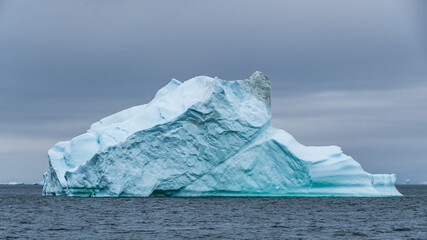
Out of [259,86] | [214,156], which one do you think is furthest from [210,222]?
[259,86]

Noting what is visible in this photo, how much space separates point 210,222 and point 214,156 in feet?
26.4

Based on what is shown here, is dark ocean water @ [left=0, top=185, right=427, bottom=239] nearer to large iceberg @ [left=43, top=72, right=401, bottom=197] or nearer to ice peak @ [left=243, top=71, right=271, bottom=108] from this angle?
large iceberg @ [left=43, top=72, right=401, bottom=197]

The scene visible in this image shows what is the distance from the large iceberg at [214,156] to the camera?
3238 centimetres

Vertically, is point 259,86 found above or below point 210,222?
above

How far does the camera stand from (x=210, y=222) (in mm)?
24812

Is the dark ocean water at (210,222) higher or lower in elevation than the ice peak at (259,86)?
lower

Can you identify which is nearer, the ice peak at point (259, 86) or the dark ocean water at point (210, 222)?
the dark ocean water at point (210, 222)

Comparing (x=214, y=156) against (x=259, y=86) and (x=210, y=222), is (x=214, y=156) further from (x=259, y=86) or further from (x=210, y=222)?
(x=210, y=222)

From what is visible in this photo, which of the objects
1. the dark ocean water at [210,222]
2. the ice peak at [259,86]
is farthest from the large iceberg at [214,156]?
the dark ocean water at [210,222]

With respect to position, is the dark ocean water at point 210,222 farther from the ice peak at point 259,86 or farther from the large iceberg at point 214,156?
the ice peak at point 259,86

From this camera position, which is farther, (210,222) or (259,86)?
(259,86)

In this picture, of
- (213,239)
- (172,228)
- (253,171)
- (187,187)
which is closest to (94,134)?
(187,187)

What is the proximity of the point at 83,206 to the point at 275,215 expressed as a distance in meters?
9.56

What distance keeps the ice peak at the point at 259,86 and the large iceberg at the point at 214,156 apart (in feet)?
0.16
